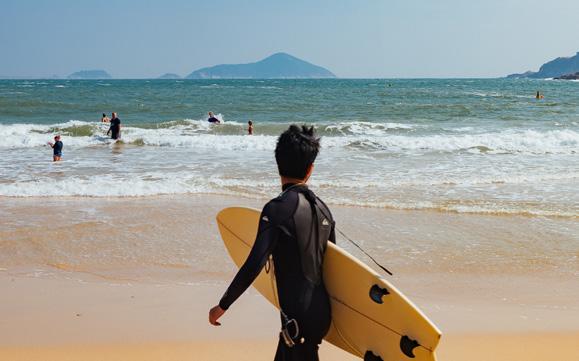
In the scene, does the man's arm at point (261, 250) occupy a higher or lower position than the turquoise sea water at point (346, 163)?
higher

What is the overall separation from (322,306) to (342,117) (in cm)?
2765

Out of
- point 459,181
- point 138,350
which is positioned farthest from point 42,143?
point 138,350

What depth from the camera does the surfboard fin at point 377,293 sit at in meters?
2.46

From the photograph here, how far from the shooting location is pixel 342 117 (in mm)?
29750

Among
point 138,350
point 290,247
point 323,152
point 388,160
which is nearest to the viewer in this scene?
point 290,247

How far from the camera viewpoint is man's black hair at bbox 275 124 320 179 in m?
2.35

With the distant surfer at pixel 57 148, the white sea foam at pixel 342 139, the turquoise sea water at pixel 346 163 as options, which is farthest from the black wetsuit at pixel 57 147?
the white sea foam at pixel 342 139

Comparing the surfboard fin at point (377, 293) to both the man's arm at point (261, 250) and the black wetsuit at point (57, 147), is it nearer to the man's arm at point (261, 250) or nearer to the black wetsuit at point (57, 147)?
the man's arm at point (261, 250)

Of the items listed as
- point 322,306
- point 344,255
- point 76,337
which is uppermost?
point 344,255

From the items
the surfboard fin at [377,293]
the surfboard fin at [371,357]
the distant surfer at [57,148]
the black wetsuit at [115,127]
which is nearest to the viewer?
the surfboard fin at [377,293]

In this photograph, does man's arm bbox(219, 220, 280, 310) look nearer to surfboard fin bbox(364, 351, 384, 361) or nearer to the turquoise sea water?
surfboard fin bbox(364, 351, 384, 361)

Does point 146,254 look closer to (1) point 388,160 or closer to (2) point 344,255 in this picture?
(2) point 344,255

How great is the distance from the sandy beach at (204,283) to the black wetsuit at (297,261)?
1.42 meters

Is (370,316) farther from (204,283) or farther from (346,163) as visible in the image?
(346,163)
